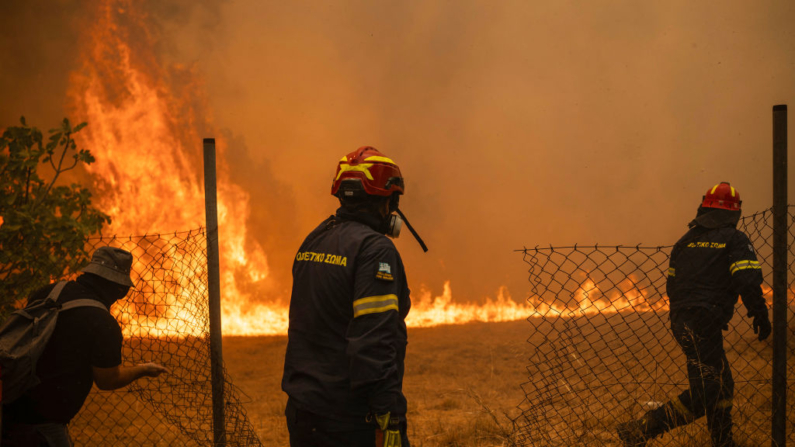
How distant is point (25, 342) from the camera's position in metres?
2.76

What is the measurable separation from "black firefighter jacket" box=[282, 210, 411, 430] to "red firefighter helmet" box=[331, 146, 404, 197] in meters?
0.15

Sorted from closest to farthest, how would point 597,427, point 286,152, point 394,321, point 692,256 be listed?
1. point 394,321
2. point 692,256
3. point 597,427
4. point 286,152

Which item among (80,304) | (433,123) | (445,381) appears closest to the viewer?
(80,304)

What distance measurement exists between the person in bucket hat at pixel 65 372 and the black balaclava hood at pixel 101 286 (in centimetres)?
7

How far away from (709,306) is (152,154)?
43.0 ft

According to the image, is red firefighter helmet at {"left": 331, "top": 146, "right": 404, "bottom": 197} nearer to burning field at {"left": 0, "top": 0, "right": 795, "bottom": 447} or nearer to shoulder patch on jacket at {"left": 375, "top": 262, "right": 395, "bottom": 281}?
shoulder patch on jacket at {"left": 375, "top": 262, "right": 395, "bottom": 281}

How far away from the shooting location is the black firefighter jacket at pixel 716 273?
4402 mm

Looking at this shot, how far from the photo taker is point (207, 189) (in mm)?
3932

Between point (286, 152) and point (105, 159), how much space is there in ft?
15.0

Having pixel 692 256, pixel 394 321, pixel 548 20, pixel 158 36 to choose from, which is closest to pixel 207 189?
pixel 394 321

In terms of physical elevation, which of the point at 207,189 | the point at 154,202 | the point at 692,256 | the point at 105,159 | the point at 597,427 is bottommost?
the point at 597,427

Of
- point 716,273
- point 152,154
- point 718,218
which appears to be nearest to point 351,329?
point 716,273

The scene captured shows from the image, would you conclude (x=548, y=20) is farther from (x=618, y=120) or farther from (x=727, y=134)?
(x=727, y=134)

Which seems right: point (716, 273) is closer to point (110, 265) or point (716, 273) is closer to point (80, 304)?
point (110, 265)
